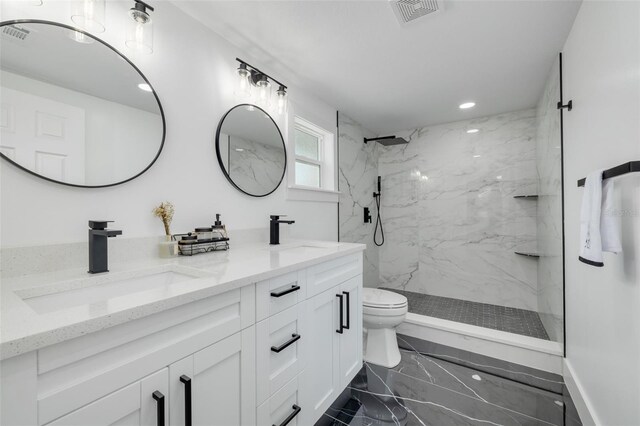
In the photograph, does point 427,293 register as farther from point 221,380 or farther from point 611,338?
point 221,380

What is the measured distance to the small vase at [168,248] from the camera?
128cm

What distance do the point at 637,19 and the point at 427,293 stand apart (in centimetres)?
303

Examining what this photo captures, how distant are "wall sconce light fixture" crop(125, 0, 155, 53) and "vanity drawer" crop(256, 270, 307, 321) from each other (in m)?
1.23

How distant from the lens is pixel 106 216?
3.82ft

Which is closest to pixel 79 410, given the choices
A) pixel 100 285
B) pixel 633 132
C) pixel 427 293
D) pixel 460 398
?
pixel 100 285

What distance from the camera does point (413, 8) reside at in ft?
4.79

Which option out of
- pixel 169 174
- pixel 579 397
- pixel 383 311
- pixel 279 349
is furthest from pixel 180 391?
pixel 579 397

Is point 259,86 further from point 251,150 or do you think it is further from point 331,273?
point 331,273

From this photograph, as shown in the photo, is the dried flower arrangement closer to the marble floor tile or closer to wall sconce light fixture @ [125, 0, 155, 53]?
wall sconce light fixture @ [125, 0, 155, 53]

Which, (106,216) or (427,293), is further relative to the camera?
(427,293)

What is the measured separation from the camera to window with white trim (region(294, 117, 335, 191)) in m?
2.56

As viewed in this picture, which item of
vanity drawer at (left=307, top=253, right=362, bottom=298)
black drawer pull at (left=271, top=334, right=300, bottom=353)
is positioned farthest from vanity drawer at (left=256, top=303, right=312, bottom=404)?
vanity drawer at (left=307, top=253, right=362, bottom=298)

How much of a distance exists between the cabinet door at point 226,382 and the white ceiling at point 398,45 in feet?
5.36

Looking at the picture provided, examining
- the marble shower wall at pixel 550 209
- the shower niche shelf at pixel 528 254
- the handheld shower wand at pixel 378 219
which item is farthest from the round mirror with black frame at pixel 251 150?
the shower niche shelf at pixel 528 254
